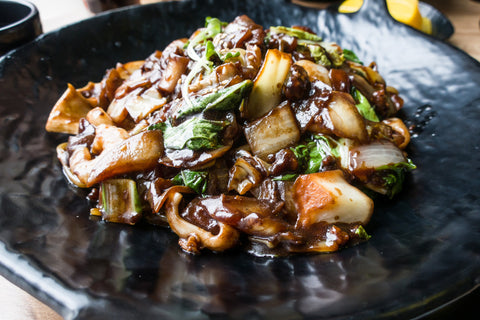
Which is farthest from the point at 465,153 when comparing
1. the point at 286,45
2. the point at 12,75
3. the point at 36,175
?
the point at 12,75

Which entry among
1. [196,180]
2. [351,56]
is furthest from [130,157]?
[351,56]

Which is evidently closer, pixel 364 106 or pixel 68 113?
pixel 364 106

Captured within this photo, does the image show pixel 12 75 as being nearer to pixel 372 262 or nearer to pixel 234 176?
pixel 234 176

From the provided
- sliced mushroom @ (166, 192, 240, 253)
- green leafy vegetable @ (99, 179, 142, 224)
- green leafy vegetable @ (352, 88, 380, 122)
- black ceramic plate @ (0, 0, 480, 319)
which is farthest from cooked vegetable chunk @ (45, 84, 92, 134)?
green leafy vegetable @ (352, 88, 380, 122)

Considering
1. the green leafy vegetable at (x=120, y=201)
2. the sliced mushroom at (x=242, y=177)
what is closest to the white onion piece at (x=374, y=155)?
the sliced mushroom at (x=242, y=177)

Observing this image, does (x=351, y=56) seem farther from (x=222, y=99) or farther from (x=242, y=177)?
(x=242, y=177)

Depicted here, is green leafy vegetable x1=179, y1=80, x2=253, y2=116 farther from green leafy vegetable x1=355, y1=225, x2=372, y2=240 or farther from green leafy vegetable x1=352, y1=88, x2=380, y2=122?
green leafy vegetable x1=355, y1=225, x2=372, y2=240

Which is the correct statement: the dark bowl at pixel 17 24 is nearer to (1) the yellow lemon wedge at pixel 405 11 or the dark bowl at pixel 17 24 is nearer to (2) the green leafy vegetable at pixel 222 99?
(2) the green leafy vegetable at pixel 222 99
